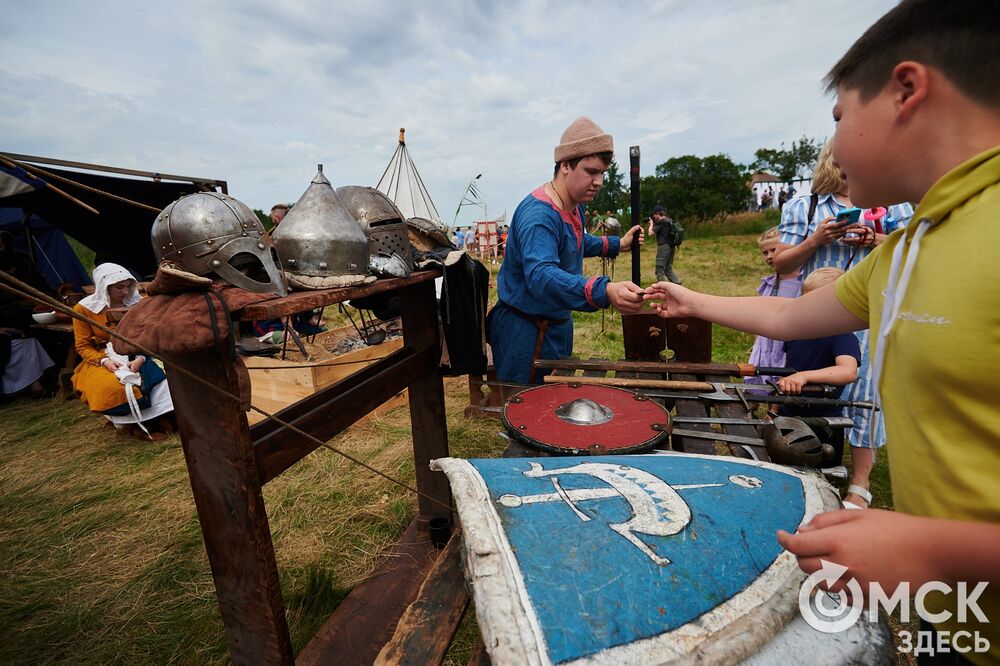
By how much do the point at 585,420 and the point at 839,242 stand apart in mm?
2219

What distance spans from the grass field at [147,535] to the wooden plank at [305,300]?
177 centimetres

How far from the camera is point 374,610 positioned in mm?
2102

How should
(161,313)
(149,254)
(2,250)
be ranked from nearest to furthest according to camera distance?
(161,313) → (2,250) → (149,254)

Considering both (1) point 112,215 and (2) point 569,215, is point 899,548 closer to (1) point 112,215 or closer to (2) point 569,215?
(2) point 569,215

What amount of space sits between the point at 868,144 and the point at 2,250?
950 cm

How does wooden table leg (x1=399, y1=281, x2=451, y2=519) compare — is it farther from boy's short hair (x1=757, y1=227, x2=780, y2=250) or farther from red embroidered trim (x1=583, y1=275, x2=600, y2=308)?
boy's short hair (x1=757, y1=227, x2=780, y2=250)

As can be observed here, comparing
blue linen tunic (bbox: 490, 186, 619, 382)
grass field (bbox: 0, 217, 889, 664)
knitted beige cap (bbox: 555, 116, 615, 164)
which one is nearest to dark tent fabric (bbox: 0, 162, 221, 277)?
grass field (bbox: 0, 217, 889, 664)

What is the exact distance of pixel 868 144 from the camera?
32.0 inches

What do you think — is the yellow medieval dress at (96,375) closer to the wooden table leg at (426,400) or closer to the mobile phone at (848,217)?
the wooden table leg at (426,400)

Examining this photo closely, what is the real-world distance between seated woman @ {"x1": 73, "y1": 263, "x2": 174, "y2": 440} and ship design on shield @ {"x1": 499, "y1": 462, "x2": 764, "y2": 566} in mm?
4653

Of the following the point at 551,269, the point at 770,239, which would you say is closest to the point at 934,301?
the point at 551,269

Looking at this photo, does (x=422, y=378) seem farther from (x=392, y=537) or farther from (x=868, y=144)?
(x=868, y=144)

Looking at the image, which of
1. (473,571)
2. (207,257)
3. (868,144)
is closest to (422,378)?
(207,257)

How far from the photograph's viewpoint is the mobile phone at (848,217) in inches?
100
